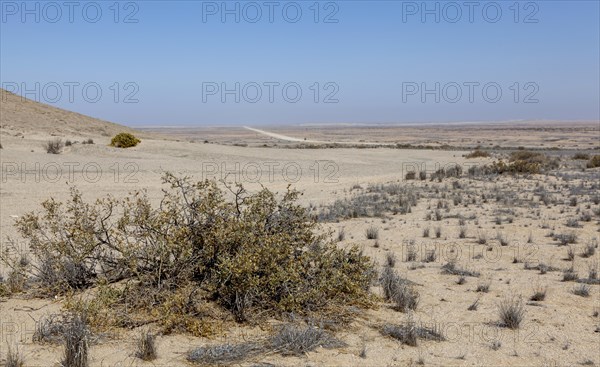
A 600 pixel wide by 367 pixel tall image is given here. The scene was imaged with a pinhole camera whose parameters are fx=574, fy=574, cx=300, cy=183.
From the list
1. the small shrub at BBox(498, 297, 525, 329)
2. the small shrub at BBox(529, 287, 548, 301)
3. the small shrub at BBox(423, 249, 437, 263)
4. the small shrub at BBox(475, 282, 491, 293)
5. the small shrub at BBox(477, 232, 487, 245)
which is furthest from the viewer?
the small shrub at BBox(477, 232, 487, 245)

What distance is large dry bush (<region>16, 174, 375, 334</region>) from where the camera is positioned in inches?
242

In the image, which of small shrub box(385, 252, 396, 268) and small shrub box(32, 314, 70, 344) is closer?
small shrub box(32, 314, 70, 344)

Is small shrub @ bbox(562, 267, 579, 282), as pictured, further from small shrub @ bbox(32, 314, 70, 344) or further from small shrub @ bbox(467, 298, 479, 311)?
small shrub @ bbox(32, 314, 70, 344)

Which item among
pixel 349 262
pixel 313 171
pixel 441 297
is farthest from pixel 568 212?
pixel 313 171

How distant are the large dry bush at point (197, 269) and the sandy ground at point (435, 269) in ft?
1.11

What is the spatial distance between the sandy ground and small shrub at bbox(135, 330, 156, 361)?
2.5 inches

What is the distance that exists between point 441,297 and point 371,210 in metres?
8.31

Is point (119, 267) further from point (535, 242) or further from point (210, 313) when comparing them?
point (535, 242)

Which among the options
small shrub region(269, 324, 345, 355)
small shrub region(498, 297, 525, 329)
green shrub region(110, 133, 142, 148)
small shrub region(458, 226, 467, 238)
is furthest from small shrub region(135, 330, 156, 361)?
green shrub region(110, 133, 142, 148)

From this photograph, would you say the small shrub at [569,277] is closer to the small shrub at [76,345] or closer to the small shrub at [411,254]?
the small shrub at [411,254]

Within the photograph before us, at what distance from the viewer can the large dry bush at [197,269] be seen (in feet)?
20.1

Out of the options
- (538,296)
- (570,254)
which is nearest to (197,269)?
(538,296)

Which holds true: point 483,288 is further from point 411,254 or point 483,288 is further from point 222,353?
point 222,353

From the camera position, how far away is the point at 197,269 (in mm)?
6613
